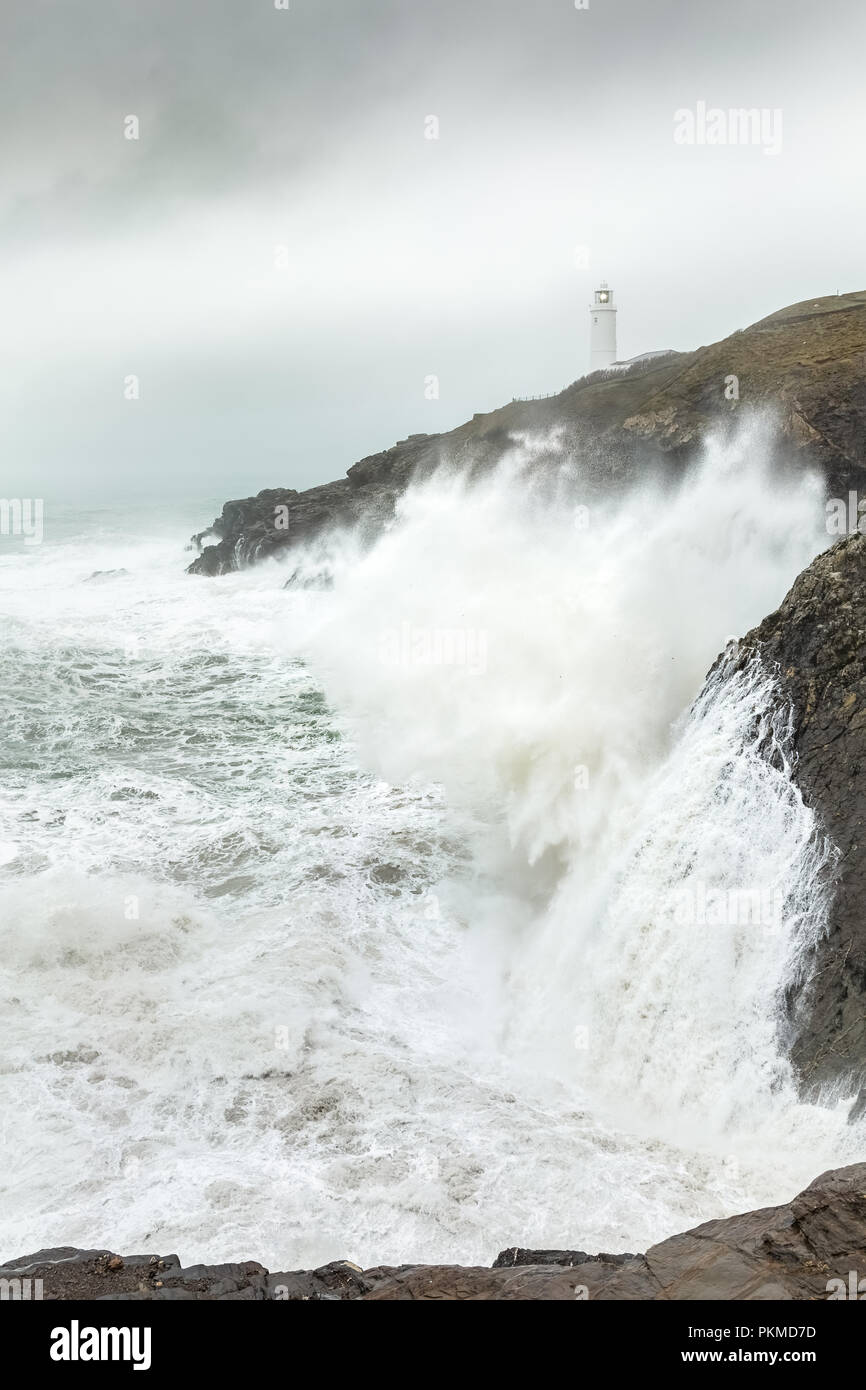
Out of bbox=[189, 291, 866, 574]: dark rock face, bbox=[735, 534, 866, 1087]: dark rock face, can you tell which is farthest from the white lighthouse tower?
bbox=[735, 534, 866, 1087]: dark rock face

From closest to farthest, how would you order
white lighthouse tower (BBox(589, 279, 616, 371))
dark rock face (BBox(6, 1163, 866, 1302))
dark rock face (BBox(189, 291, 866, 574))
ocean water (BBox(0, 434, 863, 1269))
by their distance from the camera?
1. dark rock face (BBox(6, 1163, 866, 1302))
2. ocean water (BBox(0, 434, 863, 1269))
3. dark rock face (BBox(189, 291, 866, 574))
4. white lighthouse tower (BBox(589, 279, 616, 371))

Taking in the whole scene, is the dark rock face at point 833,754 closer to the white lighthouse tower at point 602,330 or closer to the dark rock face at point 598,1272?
the dark rock face at point 598,1272

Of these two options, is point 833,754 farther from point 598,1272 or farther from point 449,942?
point 598,1272

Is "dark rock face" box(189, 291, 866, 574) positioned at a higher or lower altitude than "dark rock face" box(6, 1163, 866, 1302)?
higher

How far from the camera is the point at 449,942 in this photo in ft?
40.0

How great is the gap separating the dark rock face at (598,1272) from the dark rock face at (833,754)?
2471mm

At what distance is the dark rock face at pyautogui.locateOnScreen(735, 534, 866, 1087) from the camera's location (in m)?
8.37

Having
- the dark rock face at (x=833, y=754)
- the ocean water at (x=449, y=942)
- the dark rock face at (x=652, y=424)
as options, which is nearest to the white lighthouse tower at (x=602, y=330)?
the dark rock face at (x=652, y=424)

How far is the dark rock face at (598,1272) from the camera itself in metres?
5.14

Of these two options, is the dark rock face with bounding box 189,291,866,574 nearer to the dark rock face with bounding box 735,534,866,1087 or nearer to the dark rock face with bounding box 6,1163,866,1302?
the dark rock face with bounding box 735,534,866,1087

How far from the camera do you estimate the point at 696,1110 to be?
8.81 meters

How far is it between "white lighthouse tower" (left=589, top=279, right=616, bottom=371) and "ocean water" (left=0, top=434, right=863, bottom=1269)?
1132 inches
